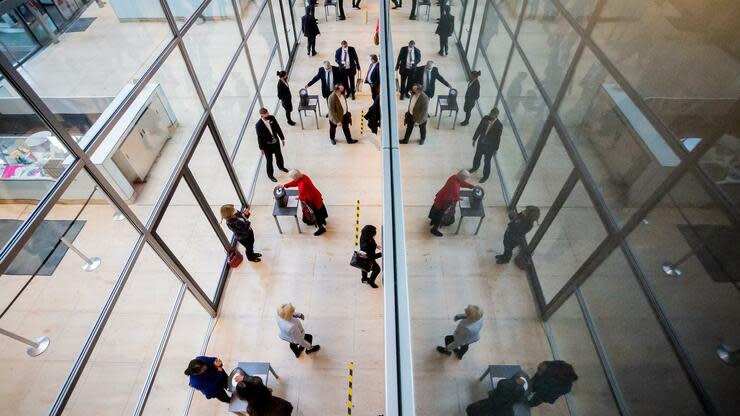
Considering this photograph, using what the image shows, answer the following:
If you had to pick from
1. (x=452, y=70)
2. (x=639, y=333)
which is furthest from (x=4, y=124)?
(x=452, y=70)

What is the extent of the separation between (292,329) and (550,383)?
3.48 meters

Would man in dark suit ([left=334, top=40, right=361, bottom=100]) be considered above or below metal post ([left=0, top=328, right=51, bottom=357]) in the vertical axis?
above

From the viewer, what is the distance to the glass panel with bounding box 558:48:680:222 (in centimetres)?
354

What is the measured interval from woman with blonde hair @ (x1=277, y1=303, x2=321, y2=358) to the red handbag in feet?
7.08

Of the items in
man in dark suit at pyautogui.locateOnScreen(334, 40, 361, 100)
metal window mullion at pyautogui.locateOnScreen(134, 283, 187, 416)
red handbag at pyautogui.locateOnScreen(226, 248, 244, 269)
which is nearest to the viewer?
metal window mullion at pyautogui.locateOnScreen(134, 283, 187, 416)

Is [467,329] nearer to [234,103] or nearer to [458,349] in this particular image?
[458,349]

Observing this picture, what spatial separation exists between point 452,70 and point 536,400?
356 inches

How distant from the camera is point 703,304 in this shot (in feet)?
9.46

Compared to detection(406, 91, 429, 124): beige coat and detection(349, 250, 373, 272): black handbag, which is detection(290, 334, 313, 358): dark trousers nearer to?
detection(349, 250, 373, 272): black handbag

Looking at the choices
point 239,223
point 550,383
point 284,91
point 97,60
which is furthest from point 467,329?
point 284,91

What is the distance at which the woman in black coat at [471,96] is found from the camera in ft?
26.9

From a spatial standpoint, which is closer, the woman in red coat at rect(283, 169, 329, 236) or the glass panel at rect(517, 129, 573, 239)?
the glass panel at rect(517, 129, 573, 239)

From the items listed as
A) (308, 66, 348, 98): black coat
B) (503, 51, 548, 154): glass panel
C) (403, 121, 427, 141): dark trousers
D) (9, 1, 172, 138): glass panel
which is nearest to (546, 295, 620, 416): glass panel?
(503, 51, 548, 154): glass panel

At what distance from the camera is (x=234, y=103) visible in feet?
A: 26.4
